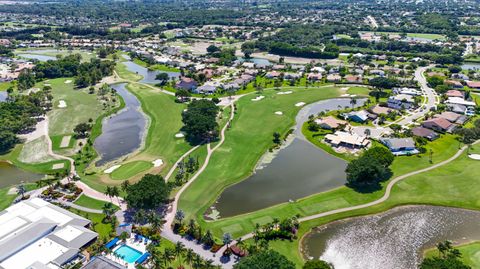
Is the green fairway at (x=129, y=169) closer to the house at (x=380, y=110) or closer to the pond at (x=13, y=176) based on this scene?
the pond at (x=13, y=176)

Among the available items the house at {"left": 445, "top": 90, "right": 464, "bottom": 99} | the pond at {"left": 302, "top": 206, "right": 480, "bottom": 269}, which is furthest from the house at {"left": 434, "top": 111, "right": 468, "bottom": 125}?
the pond at {"left": 302, "top": 206, "right": 480, "bottom": 269}

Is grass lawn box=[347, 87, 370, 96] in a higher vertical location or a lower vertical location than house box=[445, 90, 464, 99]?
lower

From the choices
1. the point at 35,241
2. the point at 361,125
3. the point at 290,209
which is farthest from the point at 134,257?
the point at 361,125

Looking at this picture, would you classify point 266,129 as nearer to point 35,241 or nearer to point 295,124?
point 295,124

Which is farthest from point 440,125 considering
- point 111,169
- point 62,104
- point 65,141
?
point 62,104

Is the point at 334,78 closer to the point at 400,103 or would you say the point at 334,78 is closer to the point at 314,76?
the point at 314,76

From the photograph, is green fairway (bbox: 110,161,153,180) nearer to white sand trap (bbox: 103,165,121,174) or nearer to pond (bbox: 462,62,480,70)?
white sand trap (bbox: 103,165,121,174)
